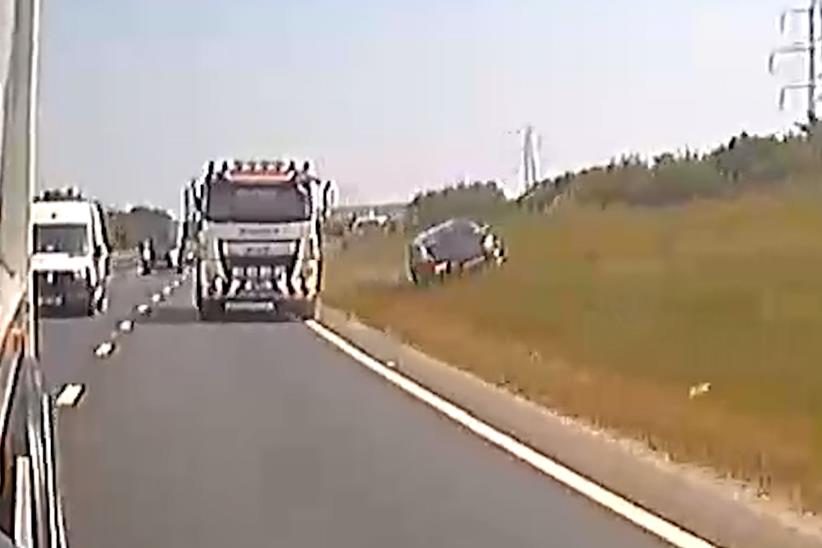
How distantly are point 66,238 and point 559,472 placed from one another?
98.8ft

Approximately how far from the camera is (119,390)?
2477 cm

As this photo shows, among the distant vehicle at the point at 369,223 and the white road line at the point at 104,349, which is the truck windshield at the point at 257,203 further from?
the distant vehicle at the point at 369,223

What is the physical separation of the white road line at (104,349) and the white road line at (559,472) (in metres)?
5.58

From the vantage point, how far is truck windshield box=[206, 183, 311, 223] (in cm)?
4266

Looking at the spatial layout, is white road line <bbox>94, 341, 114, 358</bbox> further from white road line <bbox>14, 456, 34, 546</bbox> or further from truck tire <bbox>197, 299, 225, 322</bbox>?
white road line <bbox>14, 456, 34, 546</bbox>

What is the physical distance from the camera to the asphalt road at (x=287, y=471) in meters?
12.9

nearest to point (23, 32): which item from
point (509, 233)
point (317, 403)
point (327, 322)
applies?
point (317, 403)

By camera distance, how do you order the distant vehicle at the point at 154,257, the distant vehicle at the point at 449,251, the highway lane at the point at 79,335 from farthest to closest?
1. the distant vehicle at the point at 154,257
2. the distant vehicle at the point at 449,251
3. the highway lane at the point at 79,335

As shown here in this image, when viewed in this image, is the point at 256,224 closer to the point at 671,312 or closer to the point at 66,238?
the point at 66,238

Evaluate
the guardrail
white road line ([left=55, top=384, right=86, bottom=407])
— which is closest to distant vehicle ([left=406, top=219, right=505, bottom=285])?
white road line ([left=55, top=384, right=86, bottom=407])

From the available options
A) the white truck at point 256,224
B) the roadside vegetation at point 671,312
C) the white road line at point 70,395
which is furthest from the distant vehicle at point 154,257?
the white road line at point 70,395

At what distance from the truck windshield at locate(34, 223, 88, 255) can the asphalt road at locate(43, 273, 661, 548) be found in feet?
52.9

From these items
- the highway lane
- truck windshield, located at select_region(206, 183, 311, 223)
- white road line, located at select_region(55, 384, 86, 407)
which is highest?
truck windshield, located at select_region(206, 183, 311, 223)

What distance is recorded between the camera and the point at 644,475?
15.7 meters
